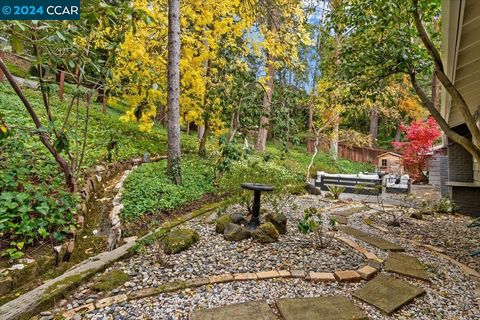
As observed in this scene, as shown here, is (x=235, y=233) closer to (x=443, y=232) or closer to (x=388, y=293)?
(x=388, y=293)

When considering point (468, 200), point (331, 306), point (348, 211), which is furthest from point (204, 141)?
point (468, 200)

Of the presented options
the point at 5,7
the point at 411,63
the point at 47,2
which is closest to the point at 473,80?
the point at 411,63

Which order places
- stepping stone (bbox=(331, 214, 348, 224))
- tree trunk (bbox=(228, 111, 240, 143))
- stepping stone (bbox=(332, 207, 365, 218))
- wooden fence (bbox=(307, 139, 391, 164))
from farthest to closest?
wooden fence (bbox=(307, 139, 391, 164))
tree trunk (bbox=(228, 111, 240, 143))
stepping stone (bbox=(332, 207, 365, 218))
stepping stone (bbox=(331, 214, 348, 224))

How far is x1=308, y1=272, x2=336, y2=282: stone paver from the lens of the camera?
2.46 metres

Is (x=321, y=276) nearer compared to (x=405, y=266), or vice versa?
(x=321, y=276)

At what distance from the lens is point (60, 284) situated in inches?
84.2

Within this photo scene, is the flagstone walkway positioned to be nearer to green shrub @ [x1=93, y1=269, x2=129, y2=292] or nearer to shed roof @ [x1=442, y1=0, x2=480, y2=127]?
green shrub @ [x1=93, y1=269, x2=129, y2=292]

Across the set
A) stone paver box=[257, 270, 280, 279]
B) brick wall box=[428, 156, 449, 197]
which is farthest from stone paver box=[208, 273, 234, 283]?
brick wall box=[428, 156, 449, 197]

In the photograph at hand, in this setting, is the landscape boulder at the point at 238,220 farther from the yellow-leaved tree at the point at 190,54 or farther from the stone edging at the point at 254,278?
the yellow-leaved tree at the point at 190,54

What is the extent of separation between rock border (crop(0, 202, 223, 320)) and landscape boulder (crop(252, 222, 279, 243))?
3.54ft

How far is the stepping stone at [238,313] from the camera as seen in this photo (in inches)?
73.8

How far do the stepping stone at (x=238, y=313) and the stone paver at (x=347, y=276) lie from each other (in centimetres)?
82

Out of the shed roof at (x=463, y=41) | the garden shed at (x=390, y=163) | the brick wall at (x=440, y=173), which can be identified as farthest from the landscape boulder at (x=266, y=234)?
the garden shed at (x=390, y=163)

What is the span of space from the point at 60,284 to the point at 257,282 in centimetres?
158
